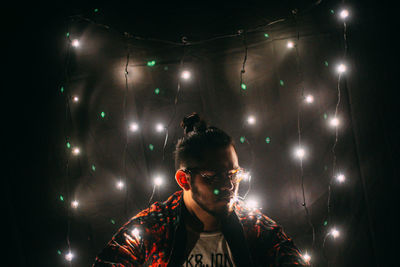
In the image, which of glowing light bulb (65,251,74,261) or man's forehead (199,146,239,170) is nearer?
man's forehead (199,146,239,170)

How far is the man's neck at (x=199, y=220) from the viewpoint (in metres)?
1.53

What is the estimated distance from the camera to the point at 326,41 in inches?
81.8

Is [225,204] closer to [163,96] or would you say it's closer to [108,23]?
[163,96]

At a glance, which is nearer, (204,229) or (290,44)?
(204,229)

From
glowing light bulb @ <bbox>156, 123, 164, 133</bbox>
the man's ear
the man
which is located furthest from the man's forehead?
glowing light bulb @ <bbox>156, 123, 164, 133</bbox>

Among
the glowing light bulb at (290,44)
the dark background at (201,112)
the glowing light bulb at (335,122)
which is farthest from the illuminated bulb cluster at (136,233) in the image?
the glowing light bulb at (290,44)

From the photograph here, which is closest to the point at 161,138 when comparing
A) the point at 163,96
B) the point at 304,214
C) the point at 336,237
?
the point at 163,96

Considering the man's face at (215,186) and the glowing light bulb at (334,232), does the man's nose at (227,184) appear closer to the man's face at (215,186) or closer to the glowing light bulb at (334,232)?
the man's face at (215,186)

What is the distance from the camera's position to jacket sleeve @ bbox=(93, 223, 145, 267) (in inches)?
55.8

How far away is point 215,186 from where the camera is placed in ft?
4.78

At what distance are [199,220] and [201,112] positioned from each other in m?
0.93

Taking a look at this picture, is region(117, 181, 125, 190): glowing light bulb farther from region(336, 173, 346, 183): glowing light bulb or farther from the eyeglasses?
region(336, 173, 346, 183): glowing light bulb

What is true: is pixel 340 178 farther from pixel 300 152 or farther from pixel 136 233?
pixel 136 233

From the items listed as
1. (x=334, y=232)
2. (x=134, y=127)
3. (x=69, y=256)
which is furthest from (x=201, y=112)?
(x=69, y=256)
